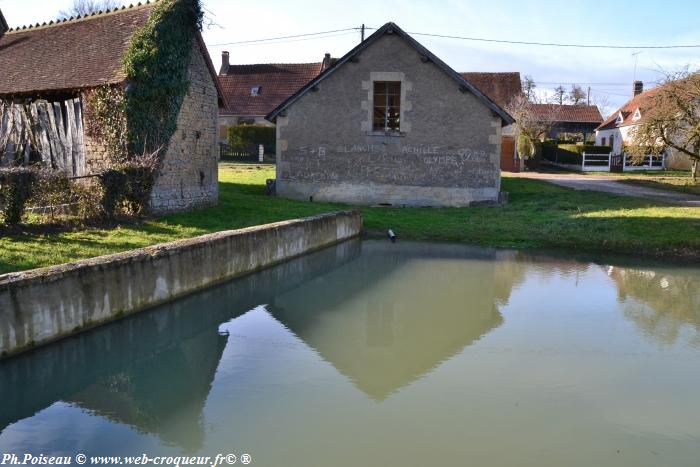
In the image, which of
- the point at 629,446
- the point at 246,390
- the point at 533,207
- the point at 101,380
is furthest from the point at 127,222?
the point at 533,207

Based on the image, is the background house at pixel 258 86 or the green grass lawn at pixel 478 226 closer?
the green grass lawn at pixel 478 226

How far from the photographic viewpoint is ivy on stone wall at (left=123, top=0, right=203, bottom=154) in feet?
43.2

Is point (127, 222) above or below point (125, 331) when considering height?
above

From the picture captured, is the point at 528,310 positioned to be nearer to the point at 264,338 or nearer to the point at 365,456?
the point at 264,338

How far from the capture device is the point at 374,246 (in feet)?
46.3

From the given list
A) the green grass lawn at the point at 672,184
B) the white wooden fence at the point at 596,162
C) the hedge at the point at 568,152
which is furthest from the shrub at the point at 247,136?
the green grass lawn at the point at 672,184

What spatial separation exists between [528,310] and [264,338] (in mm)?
4029

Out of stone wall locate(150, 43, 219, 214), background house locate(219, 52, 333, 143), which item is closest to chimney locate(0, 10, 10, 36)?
stone wall locate(150, 43, 219, 214)

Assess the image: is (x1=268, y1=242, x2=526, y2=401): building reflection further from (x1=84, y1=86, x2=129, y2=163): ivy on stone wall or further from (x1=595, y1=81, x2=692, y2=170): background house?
(x1=595, y1=81, x2=692, y2=170): background house

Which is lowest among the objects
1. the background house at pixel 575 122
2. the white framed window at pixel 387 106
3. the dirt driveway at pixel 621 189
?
the dirt driveway at pixel 621 189

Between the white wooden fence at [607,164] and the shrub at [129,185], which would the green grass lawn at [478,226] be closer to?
the shrub at [129,185]

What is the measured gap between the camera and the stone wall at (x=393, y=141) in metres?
18.1

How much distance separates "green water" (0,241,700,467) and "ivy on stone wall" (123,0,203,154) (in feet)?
17.2

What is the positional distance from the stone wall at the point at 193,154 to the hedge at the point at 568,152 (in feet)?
86.4
